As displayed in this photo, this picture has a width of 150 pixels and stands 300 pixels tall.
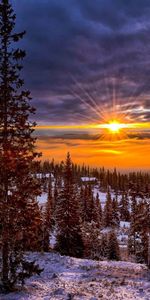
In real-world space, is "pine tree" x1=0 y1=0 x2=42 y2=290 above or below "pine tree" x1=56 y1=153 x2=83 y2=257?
above

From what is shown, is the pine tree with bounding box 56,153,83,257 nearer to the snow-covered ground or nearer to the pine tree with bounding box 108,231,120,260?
the pine tree with bounding box 108,231,120,260

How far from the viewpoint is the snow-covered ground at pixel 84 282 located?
18953 millimetres

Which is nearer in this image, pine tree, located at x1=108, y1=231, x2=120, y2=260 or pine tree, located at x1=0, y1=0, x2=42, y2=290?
pine tree, located at x1=0, y1=0, x2=42, y2=290

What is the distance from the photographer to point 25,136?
20453 millimetres

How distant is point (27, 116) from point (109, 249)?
141ft

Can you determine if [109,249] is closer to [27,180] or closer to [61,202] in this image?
[61,202]

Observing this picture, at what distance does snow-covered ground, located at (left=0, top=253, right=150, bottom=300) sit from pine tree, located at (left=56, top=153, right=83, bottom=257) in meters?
15.5

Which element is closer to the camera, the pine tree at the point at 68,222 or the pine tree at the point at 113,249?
the pine tree at the point at 68,222

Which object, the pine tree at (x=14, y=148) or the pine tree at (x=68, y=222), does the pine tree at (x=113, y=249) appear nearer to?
the pine tree at (x=68, y=222)

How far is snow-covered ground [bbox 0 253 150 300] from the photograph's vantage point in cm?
1895

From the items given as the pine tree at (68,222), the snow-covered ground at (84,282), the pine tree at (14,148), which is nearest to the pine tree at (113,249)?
the pine tree at (68,222)

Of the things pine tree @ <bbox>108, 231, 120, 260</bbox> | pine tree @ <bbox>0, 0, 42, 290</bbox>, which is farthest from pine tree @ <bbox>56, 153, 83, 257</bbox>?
pine tree @ <bbox>0, 0, 42, 290</bbox>

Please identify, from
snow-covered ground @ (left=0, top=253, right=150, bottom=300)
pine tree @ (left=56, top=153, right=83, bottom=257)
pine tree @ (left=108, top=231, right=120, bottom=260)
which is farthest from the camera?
pine tree @ (left=108, top=231, right=120, bottom=260)

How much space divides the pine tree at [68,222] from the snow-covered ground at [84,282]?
1553 cm
